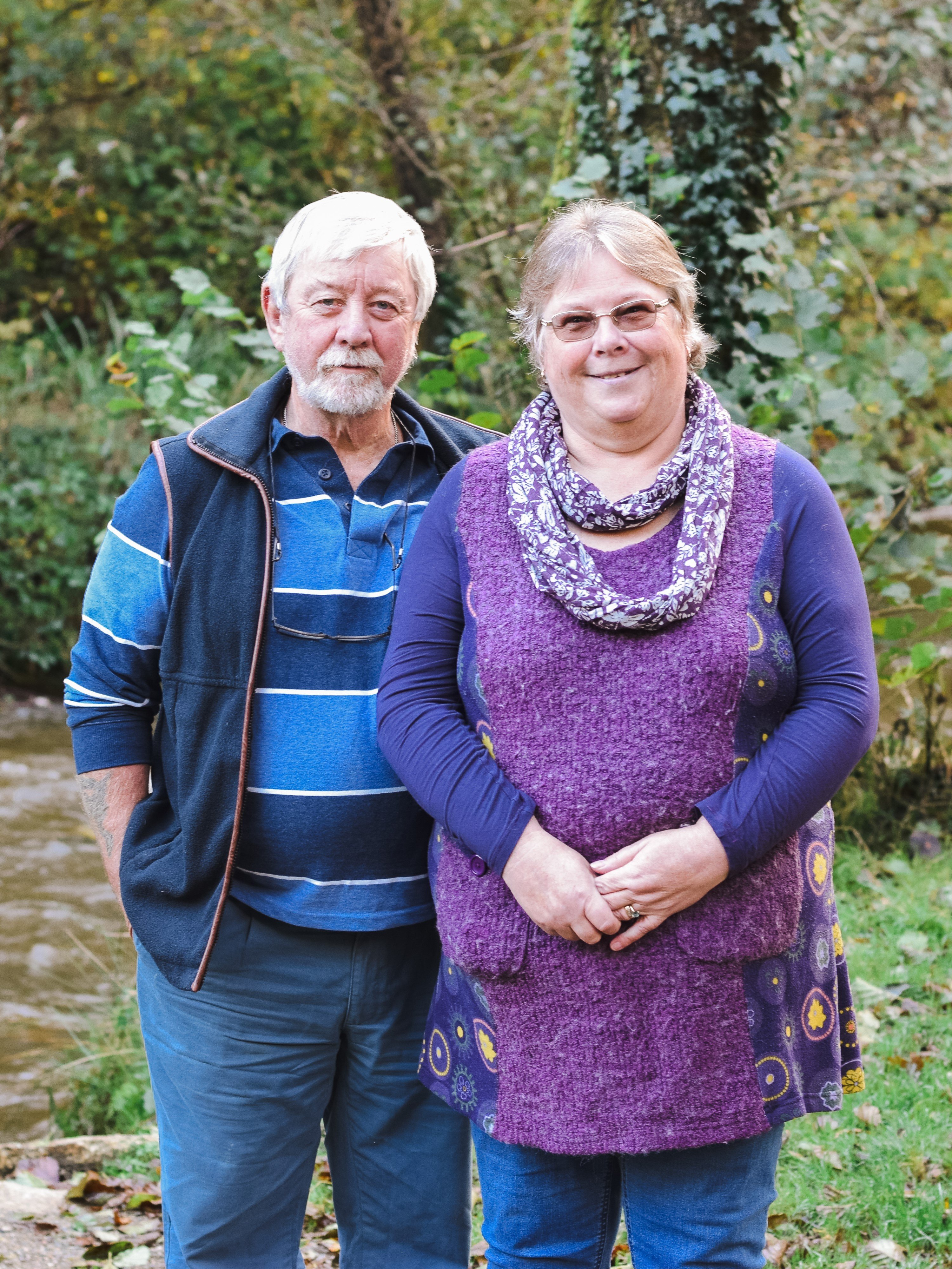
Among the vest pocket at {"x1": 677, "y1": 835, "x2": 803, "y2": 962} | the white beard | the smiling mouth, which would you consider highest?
the smiling mouth

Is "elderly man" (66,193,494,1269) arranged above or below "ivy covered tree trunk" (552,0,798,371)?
below

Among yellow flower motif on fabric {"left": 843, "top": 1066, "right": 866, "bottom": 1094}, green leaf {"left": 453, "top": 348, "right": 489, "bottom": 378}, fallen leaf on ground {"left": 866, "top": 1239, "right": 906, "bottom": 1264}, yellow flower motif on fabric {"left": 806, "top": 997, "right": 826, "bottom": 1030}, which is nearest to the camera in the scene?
yellow flower motif on fabric {"left": 806, "top": 997, "right": 826, "bottom": 1030}

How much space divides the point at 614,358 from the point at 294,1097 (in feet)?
4.20

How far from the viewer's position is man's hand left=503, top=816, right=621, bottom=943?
1.61 metres

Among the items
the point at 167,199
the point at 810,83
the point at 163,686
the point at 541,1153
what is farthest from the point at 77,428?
the point at 541,1153

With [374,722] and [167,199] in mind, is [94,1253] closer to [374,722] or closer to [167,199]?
[374,722]

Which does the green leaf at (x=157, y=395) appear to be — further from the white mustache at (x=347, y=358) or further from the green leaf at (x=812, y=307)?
the green leaf at (x=812, y=307)

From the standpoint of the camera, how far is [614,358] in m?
1.74

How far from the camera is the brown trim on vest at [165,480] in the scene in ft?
6.40

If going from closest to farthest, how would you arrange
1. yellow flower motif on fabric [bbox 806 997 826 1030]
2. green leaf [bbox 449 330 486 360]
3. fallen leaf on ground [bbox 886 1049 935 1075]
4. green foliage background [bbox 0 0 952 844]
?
yellow flower motif on fabric [bbox 806 997 826 1030], fallen leaf on ground [bbox 886 1049 935 1075], green leaf [bbox 449 330 486 360], green foliage background [bbox 0 0 952 844]

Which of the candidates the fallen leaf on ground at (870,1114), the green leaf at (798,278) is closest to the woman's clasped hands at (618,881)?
the fallen leaf on ground at (870,1114)

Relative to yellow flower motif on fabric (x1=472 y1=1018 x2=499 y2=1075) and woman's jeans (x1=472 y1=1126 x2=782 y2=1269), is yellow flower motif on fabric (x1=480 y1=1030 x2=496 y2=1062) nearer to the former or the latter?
yellow flower motif on fabric (x1=472 y1=1018 x2=499 y2=1075)

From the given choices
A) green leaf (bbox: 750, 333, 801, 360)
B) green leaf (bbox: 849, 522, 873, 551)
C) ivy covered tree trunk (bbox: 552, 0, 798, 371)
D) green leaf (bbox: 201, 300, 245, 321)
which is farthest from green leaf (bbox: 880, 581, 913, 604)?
green leaf (bbox: 201, 300, 245, 321)

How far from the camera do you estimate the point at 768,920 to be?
65.5 inches
